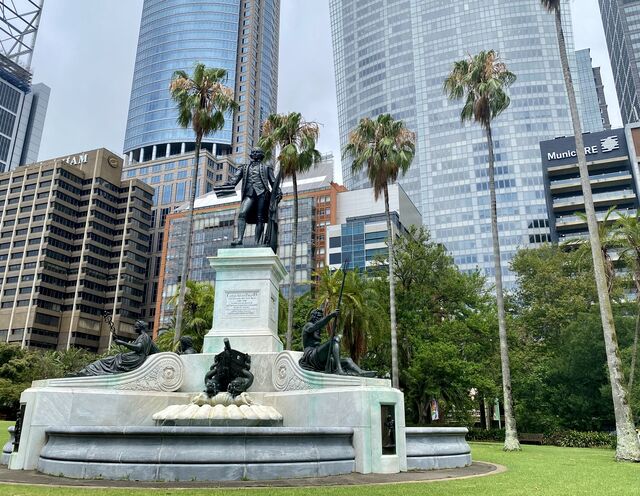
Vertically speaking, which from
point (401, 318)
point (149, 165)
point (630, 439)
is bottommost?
point (630, 439)

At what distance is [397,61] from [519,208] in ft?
217

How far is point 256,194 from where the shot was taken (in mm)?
16438

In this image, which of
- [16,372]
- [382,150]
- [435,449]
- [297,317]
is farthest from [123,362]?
[16,372]

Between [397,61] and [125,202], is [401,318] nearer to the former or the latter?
[125,202]

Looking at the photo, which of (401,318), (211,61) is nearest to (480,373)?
(401,318)

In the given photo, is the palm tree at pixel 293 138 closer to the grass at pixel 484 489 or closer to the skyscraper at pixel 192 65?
the grass at pixel 484 489

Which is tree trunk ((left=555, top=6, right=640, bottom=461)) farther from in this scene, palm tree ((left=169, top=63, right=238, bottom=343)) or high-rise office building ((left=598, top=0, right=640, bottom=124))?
high-rise office building ((left=598, top=0, right=640, bottom=124))

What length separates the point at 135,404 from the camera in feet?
39.7

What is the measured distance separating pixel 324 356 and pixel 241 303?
3.54 meters

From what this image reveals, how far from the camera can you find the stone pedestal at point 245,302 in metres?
14.2

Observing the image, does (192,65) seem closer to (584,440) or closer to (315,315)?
(584,440)

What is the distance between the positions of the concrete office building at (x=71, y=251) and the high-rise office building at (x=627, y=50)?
517ft

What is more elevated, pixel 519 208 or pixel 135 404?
pixel 519 208

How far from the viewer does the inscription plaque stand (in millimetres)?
14711
